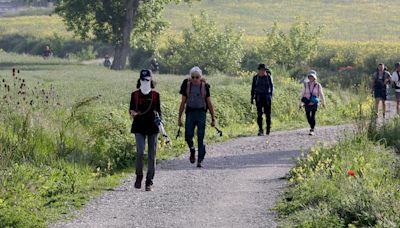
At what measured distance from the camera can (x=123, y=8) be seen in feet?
173

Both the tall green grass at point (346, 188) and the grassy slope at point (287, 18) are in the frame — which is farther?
the grassy slope at point (287, 18)

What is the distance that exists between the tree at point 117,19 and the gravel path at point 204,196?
3203cm

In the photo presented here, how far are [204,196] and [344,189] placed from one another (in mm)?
2677

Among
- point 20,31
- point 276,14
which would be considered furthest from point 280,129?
point 276,14

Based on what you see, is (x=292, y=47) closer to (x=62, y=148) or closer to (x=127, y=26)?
(x=127, y=26)

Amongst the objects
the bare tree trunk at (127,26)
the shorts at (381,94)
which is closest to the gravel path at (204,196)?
the shorts at (381,94)

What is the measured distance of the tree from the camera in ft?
171

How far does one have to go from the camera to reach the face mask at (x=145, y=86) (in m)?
15.1

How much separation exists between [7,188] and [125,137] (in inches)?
223

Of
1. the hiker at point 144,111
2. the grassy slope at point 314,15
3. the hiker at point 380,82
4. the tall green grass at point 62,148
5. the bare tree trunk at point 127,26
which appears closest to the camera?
the tall green grass at point 62,148

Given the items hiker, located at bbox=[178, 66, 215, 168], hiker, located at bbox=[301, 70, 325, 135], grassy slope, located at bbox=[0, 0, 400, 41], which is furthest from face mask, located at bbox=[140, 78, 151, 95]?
grassy slope, located at bbox=[0, 0, 400, 41]

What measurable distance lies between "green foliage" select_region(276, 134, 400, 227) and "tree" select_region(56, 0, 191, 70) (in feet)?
116

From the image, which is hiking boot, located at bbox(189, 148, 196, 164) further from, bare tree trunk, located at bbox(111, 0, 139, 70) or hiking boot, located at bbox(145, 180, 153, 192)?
bare tree trunk, located at bbox(111, 0, 139, 70)

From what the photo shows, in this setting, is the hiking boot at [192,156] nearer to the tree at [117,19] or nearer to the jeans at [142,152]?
the jeans at [142,152]
